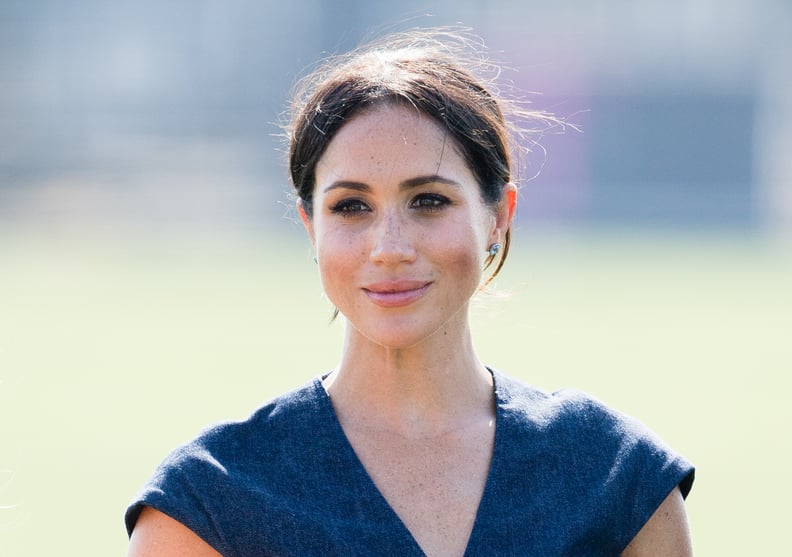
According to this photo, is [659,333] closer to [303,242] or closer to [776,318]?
[776,318]

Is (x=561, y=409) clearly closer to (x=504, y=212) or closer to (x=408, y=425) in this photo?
(x=408, y=425)

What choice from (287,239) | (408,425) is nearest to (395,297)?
(408,425)

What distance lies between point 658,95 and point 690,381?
52.2 feet

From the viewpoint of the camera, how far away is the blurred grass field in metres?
6.98

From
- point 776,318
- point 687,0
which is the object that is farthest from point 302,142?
point 687,0

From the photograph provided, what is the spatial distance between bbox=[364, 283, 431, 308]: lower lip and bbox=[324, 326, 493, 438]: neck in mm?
118

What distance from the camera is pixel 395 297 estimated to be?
215cm

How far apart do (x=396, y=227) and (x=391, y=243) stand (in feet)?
0.11

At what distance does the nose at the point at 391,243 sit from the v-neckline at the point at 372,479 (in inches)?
9.7

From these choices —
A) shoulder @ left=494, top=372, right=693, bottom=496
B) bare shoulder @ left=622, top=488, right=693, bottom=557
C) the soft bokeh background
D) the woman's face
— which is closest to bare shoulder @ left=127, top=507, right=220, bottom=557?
the woman's face

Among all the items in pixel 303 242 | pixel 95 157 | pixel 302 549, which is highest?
pixel 95 157

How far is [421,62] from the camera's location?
7.61 feet

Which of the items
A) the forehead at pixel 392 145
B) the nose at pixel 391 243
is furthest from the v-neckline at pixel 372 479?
the forehead at pixel 392 145

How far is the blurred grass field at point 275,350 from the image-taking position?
698 centimetres
